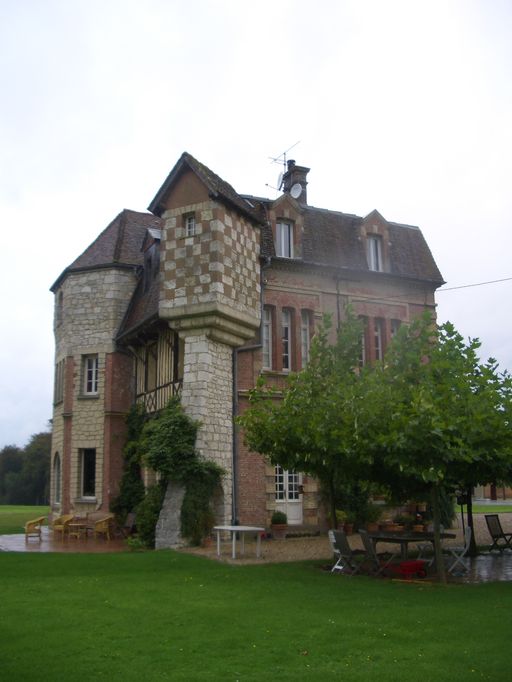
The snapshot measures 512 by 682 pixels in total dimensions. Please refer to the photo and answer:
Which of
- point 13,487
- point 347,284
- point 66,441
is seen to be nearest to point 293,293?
point 347,284

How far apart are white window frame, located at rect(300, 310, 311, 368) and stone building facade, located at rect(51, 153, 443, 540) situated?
4 centimetres

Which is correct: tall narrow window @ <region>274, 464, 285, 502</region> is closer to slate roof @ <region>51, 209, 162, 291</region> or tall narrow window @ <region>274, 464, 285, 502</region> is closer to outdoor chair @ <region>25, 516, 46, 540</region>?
outdoor chair @ <region>25, 516, 46, 540</region>

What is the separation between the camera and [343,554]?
499 inches

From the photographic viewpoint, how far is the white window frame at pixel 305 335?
21953 mm

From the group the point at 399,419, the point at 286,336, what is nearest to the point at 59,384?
the point at 286,336

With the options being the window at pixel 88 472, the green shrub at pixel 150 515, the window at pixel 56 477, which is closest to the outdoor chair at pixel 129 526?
the green shrub at pixel 150 515

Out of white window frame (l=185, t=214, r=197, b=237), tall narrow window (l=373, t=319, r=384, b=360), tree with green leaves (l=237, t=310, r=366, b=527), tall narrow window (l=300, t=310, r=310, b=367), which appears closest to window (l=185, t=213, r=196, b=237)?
white window frame (l=185, t=214, r=197, b=237)

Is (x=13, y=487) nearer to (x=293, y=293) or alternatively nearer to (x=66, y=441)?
(x=66, y=441)

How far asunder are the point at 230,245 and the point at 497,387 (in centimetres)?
938

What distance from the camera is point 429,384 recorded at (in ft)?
37.7

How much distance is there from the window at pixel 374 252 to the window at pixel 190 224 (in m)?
7.16

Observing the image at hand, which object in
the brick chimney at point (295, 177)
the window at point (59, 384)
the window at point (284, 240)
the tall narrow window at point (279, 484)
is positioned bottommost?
the tall narrow window at point (279, 484)

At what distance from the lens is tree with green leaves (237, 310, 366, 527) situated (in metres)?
12.0

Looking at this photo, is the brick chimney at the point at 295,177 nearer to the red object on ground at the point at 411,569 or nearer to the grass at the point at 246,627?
the red object on ground at the point at 411,569
